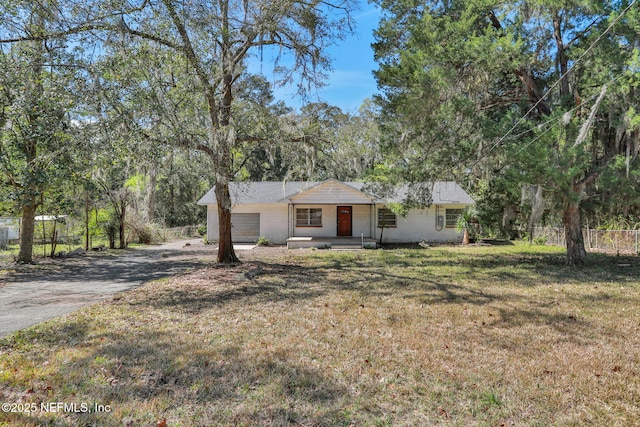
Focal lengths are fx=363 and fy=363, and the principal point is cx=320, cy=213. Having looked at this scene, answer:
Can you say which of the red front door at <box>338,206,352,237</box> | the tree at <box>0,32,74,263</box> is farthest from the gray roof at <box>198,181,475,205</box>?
the tree at <box>0,32,74,263</box>

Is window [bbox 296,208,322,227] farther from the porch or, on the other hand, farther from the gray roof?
the porch

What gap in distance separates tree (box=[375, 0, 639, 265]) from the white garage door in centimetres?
1143

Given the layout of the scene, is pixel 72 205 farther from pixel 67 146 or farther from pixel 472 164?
pixel 472 164

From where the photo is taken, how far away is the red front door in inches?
832

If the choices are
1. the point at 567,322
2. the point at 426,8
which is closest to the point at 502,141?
the point at 426,8

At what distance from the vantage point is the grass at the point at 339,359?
304 cm

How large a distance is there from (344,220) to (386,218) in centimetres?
248

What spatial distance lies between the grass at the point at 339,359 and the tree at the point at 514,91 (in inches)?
152

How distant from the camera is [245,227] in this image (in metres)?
21.6

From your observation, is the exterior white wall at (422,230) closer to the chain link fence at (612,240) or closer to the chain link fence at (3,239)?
the chain link fence at (612,240)

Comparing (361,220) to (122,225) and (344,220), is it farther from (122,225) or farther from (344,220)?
(122,225)

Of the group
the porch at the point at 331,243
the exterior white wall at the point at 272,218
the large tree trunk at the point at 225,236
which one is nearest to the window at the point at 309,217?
the exterior white wall at the point at 272,218

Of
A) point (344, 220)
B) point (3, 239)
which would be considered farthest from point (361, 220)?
point (3, 239)

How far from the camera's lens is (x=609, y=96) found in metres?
9.08
